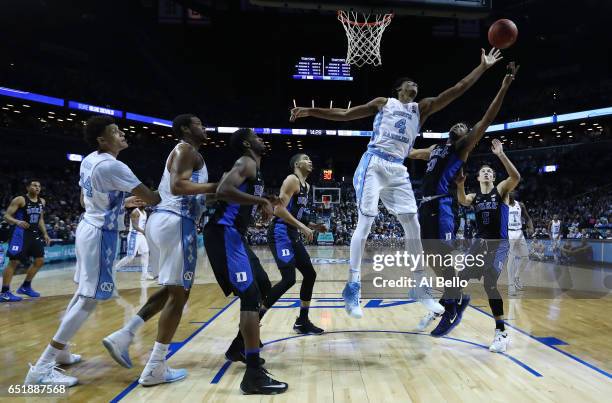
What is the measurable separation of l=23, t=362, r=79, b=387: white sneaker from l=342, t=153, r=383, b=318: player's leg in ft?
8.35

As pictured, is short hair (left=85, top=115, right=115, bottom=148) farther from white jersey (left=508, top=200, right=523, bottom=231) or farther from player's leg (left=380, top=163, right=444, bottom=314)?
white jersey (left=508, top=200, right=523, bottom=231)

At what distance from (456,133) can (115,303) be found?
625cm

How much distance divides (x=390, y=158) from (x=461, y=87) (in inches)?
39.3

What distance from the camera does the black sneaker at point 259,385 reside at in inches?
133

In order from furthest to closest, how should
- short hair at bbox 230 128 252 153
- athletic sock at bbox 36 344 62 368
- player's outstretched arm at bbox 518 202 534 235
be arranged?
player's outstretched arm at bbox 518 202 534 235
short hair at bbox 230 128 252 153
athletic sock at bbox 36 344 62 368

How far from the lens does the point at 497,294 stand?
4828mm

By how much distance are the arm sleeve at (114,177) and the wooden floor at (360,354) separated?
169 centimetres

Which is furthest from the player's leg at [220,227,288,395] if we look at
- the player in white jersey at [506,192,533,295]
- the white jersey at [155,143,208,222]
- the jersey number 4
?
the player in white jersey at [506,192,533,295]

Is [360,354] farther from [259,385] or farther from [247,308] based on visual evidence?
[247,308]

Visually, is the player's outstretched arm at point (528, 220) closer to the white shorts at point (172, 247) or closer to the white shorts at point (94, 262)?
the white shorts at point (172, 247)

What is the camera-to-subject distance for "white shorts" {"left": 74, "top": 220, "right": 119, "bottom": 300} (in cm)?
372

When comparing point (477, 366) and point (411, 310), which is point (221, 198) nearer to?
point (477, 366)

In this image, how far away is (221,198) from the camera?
3461mm

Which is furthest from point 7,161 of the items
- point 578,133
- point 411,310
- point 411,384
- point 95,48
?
point 578,133
